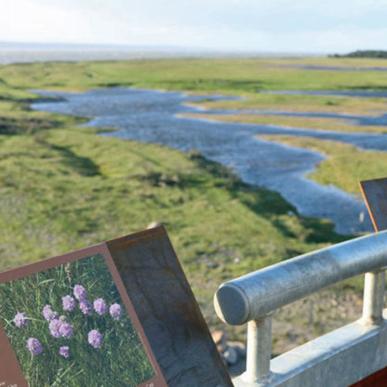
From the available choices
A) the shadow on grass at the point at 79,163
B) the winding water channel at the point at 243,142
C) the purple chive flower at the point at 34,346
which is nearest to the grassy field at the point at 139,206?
the shadow on grass at the point at 79,163

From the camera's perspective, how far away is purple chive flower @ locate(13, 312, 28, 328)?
1.99 m

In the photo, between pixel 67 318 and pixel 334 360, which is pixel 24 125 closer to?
pixel 334 360

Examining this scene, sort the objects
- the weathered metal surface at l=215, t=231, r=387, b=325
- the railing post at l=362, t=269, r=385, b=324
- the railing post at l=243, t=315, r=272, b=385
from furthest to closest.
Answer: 1. the railing post at l=362, t=269, r=385, b=324
2. the railing post at l=243, t=315, r=272, b=385
3. the weathered metal surface at l=215, t=231, r=387, b=325

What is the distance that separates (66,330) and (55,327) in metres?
0.04

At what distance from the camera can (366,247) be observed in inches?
117

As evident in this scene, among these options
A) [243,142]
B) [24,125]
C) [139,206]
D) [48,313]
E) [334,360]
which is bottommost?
[139,206]

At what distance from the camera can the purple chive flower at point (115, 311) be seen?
2.19m

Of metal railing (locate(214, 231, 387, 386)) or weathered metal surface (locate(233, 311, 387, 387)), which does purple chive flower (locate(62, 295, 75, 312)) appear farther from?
weathered metal surface (locate(233, 311, 387, 387))

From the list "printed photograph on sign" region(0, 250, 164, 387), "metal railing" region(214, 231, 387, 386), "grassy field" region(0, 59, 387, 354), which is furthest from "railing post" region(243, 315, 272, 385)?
"grassy field" region(0, 59, 387, 354)

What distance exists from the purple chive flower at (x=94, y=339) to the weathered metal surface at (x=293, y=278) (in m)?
0.51

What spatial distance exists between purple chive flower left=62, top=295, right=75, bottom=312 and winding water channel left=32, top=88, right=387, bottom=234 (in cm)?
1866

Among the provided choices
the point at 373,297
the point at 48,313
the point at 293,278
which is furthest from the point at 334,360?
the point at 48,313

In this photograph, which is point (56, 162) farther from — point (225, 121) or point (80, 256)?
point (80, 256)

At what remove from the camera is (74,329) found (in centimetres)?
210
